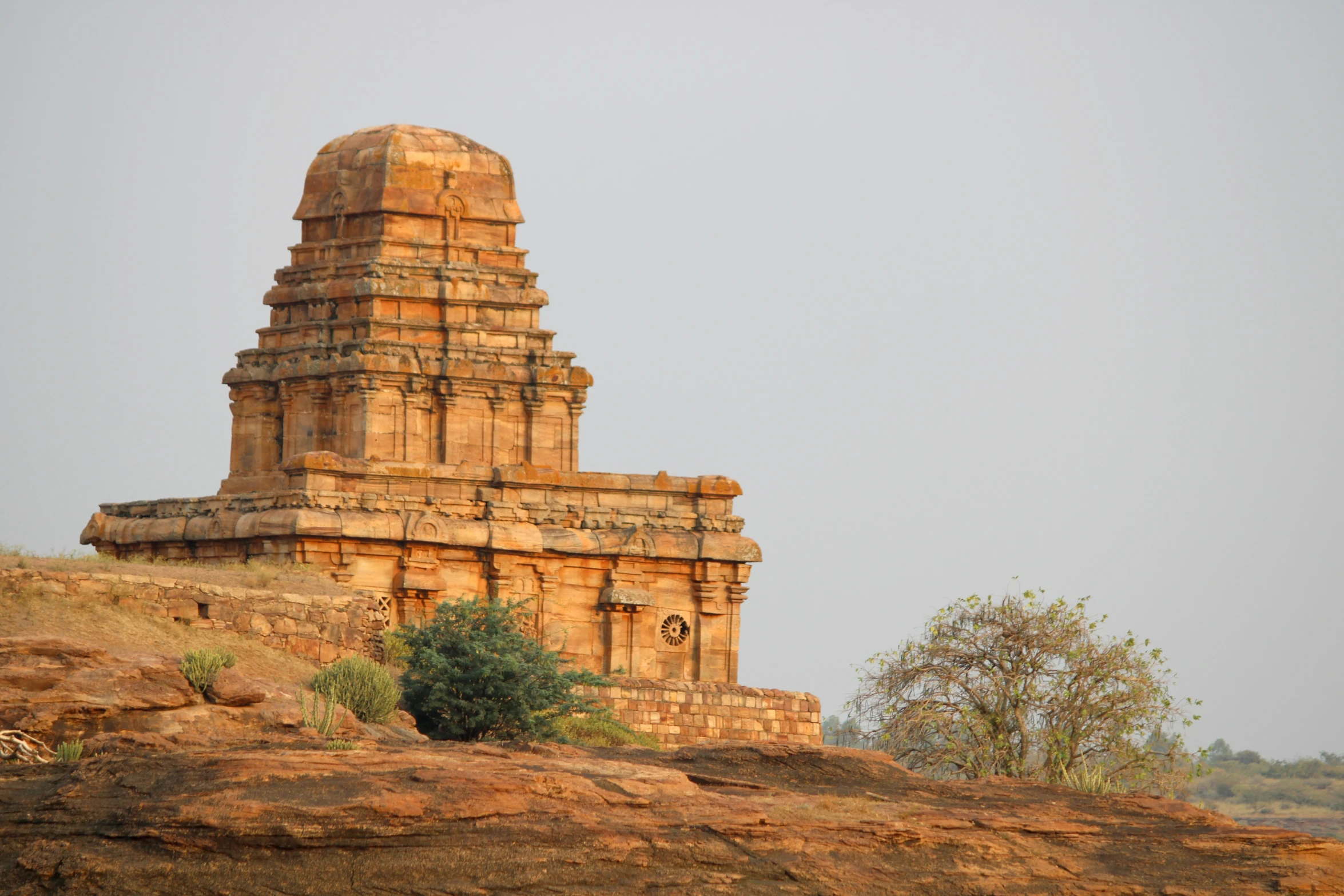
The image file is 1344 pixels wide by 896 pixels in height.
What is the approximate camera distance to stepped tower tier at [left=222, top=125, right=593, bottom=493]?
42.4 metres

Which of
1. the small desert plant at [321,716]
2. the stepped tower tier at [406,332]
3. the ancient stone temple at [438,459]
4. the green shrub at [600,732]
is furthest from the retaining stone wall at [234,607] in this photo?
the stepped tower tier at [406,332]

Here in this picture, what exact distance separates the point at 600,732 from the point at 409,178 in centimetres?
1822

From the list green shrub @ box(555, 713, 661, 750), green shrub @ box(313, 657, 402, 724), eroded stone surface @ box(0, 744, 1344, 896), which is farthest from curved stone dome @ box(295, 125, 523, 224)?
eroded stone surface @ box(0, 744, 1344, 896)

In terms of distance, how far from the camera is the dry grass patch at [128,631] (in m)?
23.9

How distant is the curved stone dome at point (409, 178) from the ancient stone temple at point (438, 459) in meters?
0.04

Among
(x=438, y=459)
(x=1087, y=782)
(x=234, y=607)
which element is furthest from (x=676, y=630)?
(x=1087, y=782)

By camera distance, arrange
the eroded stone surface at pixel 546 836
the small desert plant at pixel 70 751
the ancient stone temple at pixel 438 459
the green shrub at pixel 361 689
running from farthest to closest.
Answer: the ancient stone temple at pixel 438 459 < the green shrub at pixel 361 689 < the small desert plant at pixel 70 751 < the eroded stone surface at pixel 546 836

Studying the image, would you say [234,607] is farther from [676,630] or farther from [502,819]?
[676,630]

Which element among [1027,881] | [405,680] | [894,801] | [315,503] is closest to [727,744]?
[894,801]

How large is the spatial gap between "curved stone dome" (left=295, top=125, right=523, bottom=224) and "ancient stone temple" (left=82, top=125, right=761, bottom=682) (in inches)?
1.7

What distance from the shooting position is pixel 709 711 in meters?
34.1

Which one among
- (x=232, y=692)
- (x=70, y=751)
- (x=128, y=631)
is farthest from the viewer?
(x=128, y=631)

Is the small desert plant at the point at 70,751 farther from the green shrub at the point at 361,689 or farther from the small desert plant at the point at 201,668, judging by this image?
the green shrub at the point at 361,689

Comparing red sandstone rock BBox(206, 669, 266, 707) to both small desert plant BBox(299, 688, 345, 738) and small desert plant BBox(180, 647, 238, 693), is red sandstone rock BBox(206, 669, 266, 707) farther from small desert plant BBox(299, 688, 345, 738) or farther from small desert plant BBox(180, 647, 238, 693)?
small desert plant BBox(299, 688, 345, 738)
